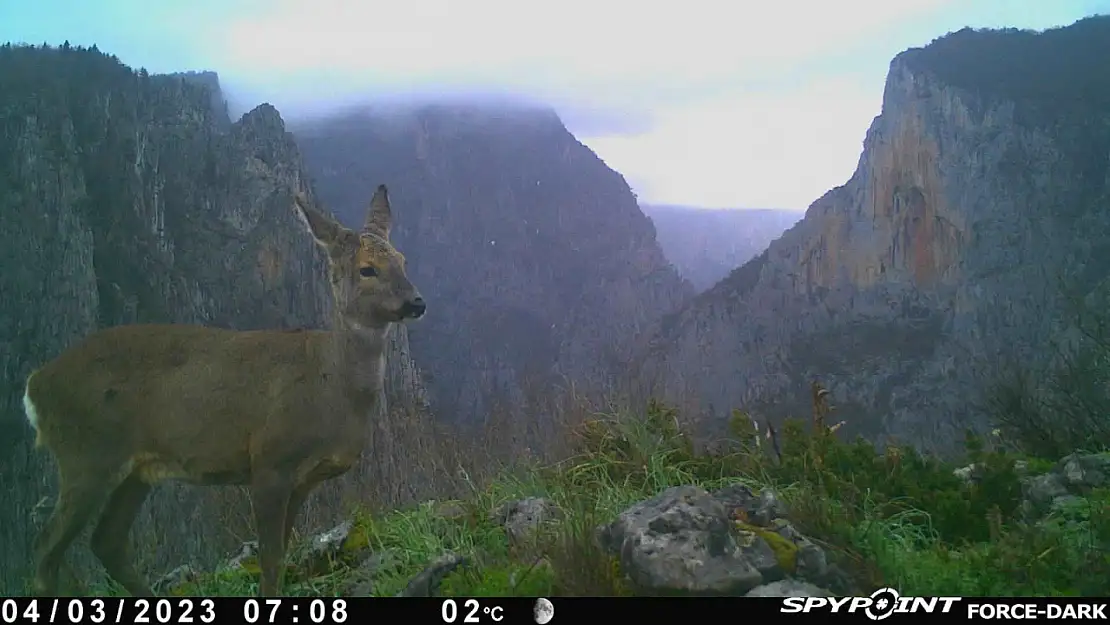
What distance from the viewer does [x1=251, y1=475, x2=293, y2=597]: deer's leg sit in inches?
188

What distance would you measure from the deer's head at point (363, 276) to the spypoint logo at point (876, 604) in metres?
2.59

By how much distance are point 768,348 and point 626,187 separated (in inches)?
709

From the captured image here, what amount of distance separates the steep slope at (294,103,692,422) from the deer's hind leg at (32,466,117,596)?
322 inches

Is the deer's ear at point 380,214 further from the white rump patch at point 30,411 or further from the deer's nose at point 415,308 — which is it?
the white rump patch at point 30,411

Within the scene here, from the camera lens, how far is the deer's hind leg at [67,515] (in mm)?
4961

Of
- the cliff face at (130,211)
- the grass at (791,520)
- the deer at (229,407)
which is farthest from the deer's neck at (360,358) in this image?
the cliff face at (130,211)

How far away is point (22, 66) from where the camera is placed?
4150 centimetres

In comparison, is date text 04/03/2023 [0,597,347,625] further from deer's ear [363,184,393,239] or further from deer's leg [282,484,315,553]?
deer's ear [363,184,393,239]

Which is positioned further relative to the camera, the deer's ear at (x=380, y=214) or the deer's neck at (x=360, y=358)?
the deer's ear at (x=380, y=214)

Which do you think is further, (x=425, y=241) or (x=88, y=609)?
(x=425, y=241)

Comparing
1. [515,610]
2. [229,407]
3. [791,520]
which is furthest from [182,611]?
[791,520]

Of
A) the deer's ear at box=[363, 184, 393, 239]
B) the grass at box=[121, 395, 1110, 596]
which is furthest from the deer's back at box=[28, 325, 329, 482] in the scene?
the grass at box=[121, 395, 1110, 596]

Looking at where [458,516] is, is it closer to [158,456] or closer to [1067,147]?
[158,456]

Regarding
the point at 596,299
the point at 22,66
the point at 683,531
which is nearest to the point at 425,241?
the point at 596,299
